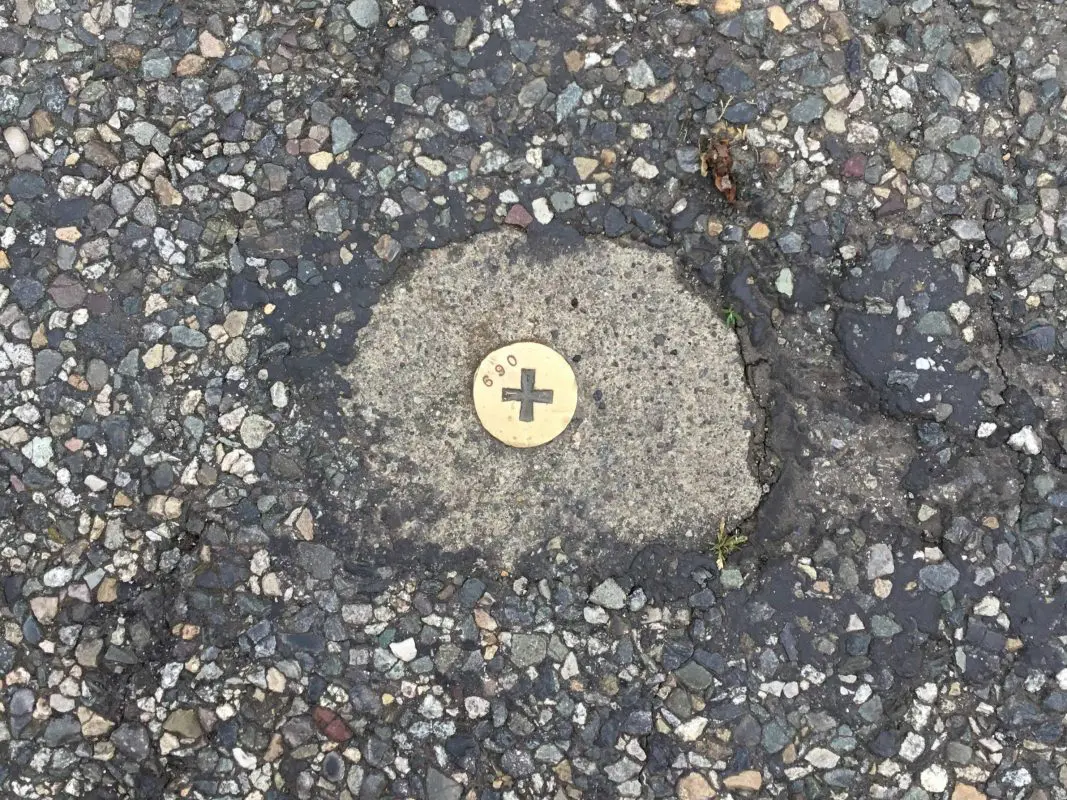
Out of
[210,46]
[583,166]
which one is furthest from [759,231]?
[210,46]

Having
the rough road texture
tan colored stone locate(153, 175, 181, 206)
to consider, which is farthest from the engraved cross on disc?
tan colored stone locate(153, 175, 181, 206)

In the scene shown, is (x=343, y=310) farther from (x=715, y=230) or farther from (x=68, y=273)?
(x=715, y=230)

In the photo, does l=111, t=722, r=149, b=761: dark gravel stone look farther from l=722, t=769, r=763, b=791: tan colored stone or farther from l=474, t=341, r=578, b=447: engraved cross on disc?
l=722, t=769, r=763, b=791: tan colored stone

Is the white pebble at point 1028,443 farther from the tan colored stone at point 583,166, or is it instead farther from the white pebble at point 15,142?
the white pebble at point 15,142

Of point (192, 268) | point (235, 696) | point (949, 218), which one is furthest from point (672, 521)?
point (192, 268)

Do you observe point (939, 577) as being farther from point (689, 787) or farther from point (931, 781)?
point (689, 787)

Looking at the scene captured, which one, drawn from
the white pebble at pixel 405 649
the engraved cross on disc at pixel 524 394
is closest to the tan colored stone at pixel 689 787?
the white pebble at pixel 405 649
